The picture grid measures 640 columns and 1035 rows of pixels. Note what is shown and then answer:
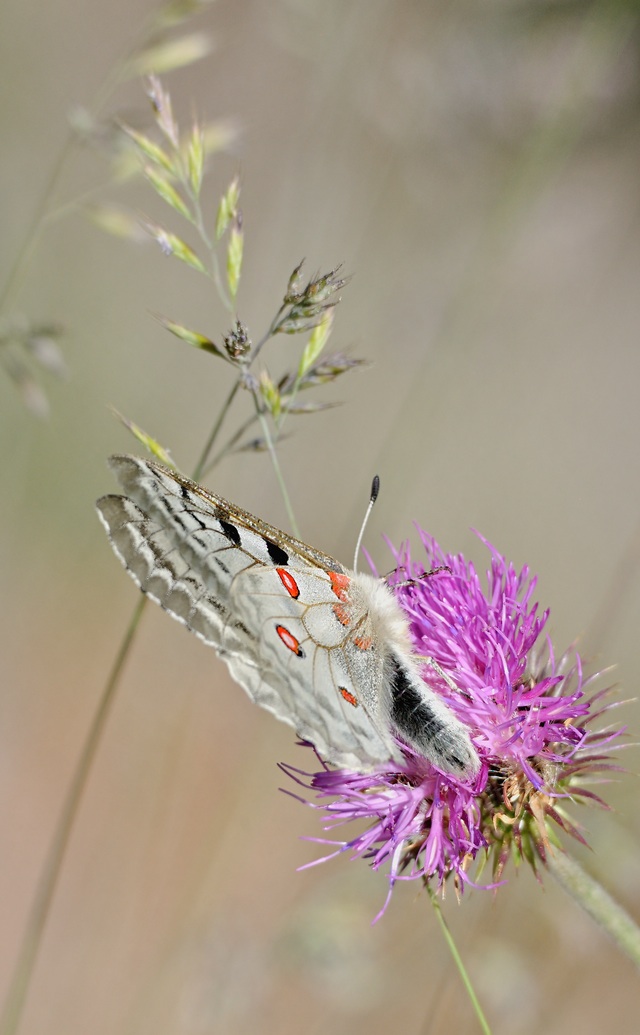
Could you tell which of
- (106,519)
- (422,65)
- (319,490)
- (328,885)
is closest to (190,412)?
(319,490)

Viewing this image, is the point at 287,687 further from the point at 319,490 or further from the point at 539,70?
the point at 319,490

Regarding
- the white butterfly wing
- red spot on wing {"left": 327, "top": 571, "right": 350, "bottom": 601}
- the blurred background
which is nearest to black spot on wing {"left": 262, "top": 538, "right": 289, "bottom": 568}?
the white butterfly wing

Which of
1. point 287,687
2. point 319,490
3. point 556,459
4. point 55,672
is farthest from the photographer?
point 556,459

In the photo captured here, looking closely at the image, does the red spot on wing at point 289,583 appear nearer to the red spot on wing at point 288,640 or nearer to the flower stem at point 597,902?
the red spot on wing at point 288,640

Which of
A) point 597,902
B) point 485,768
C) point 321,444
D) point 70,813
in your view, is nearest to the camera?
point 597,902

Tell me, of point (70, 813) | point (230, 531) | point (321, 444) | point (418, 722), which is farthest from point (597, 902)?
point (321, 444)

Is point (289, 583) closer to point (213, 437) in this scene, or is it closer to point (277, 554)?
point (277, 554)

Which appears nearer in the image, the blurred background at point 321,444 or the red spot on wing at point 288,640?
the red spot on wing at point 288,640

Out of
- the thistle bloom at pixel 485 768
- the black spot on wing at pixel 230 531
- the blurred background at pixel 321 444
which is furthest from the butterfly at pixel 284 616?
the blurred background at pixel 321 444
